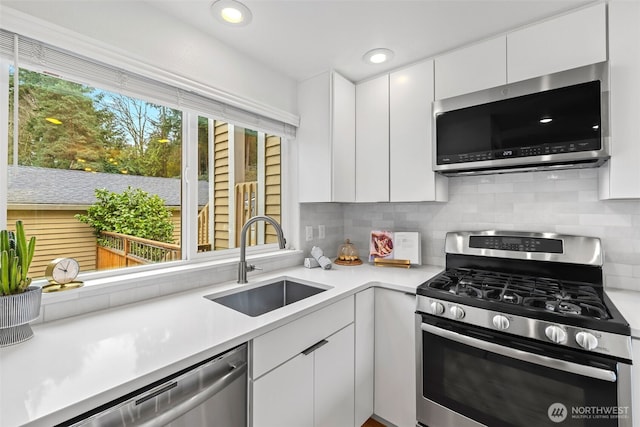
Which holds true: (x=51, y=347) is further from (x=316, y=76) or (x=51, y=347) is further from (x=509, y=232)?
(x=509, y=232)

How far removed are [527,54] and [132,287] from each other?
2349 millimetres

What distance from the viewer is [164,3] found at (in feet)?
4.63

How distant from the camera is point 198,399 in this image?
95 cm

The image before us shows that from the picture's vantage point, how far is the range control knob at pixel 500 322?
1.26 m

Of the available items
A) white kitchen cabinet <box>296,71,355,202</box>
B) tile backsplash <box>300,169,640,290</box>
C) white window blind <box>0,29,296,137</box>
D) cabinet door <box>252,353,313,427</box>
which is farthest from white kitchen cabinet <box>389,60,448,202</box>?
cabinet door <box>252,353,313,427</box>

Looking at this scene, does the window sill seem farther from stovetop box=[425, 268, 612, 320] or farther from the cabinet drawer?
stovetop box=[425, 268, 612, 320]

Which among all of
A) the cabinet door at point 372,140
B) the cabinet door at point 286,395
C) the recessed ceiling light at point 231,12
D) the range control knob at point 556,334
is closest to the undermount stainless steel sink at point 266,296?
the cabinet door at point 286,395

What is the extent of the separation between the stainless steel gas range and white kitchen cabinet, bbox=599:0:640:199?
38cm

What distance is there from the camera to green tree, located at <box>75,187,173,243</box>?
1.40 meters

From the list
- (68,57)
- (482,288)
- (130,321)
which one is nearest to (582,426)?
(482,288)

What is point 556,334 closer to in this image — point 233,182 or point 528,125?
point 528,125

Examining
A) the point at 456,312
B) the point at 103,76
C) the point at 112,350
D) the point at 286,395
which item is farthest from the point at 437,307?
the point at 103,76

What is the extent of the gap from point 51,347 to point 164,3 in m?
1.53

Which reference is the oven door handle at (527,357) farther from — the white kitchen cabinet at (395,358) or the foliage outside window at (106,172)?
the foliage outside window at (106,172)
